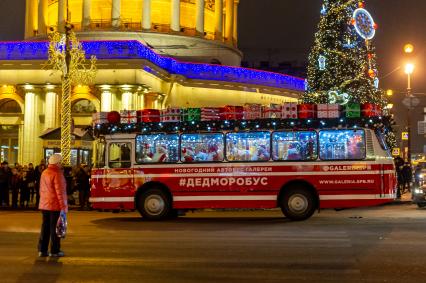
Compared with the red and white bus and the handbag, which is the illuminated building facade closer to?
the red and white bus

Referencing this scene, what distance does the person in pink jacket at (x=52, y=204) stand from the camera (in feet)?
36.8

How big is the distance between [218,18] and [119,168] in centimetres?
5219

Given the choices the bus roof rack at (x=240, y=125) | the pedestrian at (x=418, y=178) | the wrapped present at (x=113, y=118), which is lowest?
the pedestrian at (x=418, y=178)

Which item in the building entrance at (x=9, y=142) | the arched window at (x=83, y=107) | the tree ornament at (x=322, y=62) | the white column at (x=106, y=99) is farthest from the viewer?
the building entrance at (x=9, y=142)

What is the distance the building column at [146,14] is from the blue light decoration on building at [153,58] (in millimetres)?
9095

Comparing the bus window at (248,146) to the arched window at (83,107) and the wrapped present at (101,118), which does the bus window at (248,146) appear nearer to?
the wrapped present at (101,118)

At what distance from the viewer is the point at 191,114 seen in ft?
65.3

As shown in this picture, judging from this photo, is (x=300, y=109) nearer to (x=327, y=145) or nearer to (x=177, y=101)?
(x=327, y=145)

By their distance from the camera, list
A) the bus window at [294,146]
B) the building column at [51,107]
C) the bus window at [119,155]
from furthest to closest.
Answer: the building column at [51,107] → the bus window at [119,155] → the bus window at [294,146]

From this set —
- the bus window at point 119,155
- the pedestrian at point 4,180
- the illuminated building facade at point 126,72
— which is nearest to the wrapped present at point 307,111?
the bus window at point 119,155

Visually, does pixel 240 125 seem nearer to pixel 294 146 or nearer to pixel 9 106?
pixel 294 146

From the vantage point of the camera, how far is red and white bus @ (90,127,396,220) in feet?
61.5

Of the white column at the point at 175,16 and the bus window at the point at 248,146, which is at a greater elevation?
the white column at the point at 175,16

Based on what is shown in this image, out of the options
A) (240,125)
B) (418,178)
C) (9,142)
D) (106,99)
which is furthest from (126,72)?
(240,125)
